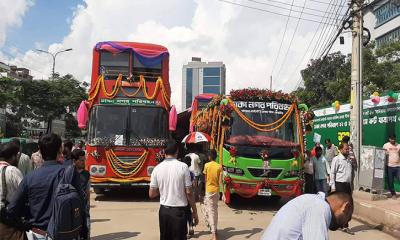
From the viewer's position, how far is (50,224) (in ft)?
11.2

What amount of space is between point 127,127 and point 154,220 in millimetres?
3471

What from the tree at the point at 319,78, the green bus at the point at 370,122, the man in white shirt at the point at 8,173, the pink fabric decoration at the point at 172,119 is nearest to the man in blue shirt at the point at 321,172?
the green bus at the point at 370,122

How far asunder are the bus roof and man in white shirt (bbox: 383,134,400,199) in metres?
6.58

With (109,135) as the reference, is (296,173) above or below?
below

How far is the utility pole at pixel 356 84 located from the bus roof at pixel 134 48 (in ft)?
17.8

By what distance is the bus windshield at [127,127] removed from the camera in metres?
12.4

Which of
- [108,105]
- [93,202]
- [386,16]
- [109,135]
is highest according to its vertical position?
[386,16]

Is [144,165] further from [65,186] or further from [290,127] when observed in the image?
[65,186]

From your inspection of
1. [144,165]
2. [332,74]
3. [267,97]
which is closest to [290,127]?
[267,97]

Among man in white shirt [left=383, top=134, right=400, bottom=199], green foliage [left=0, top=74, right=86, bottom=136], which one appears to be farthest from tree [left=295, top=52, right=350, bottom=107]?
man in white shirt [left=383, top=134, right=400, bottom=199]

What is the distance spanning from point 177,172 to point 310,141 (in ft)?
50.5

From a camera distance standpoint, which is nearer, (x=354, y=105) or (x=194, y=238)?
(x=194, y=238)

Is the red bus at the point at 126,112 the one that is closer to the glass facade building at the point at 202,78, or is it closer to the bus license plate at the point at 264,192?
the bus license plate at the point at 264,192

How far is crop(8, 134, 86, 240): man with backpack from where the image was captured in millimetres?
3355
